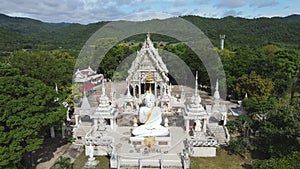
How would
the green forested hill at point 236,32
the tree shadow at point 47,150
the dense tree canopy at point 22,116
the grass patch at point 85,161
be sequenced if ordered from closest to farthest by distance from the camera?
the dense tree canopy at point 22,116 < the grass patch at point 85,161 < the tree shadow at point 47,150 < the green forested hill at point 236,32

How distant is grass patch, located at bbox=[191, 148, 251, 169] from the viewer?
48.9ft

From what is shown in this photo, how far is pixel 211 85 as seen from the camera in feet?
112

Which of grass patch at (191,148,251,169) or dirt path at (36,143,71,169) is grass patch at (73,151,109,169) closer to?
dirt path at (36,143,71,169)

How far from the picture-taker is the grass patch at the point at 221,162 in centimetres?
1491

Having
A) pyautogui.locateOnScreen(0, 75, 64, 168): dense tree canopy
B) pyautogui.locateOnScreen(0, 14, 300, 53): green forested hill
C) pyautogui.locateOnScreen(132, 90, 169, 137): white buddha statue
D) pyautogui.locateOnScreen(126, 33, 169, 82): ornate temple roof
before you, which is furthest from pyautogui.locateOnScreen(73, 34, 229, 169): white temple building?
pyautogui.locateOnScreen(0, 14, 300, 53): green forested hill

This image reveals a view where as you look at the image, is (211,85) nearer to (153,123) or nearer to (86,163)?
(153,123)

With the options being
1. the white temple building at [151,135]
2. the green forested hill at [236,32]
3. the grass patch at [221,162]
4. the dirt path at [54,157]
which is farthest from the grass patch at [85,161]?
the green forested hill at [236,32]

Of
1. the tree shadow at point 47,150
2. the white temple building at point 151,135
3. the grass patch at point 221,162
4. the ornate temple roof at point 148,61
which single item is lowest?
the grass patch at point 221,162

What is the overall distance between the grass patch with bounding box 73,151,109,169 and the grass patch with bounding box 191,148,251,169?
559 centimetres

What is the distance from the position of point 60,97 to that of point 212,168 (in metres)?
11.2

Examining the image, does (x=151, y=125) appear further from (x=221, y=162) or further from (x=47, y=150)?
(x=47, y=150)

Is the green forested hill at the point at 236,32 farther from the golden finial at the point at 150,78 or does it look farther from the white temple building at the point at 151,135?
the white temple building at the point at 151,135

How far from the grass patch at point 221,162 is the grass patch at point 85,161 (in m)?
5.59

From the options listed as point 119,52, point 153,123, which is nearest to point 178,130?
point 153,123
